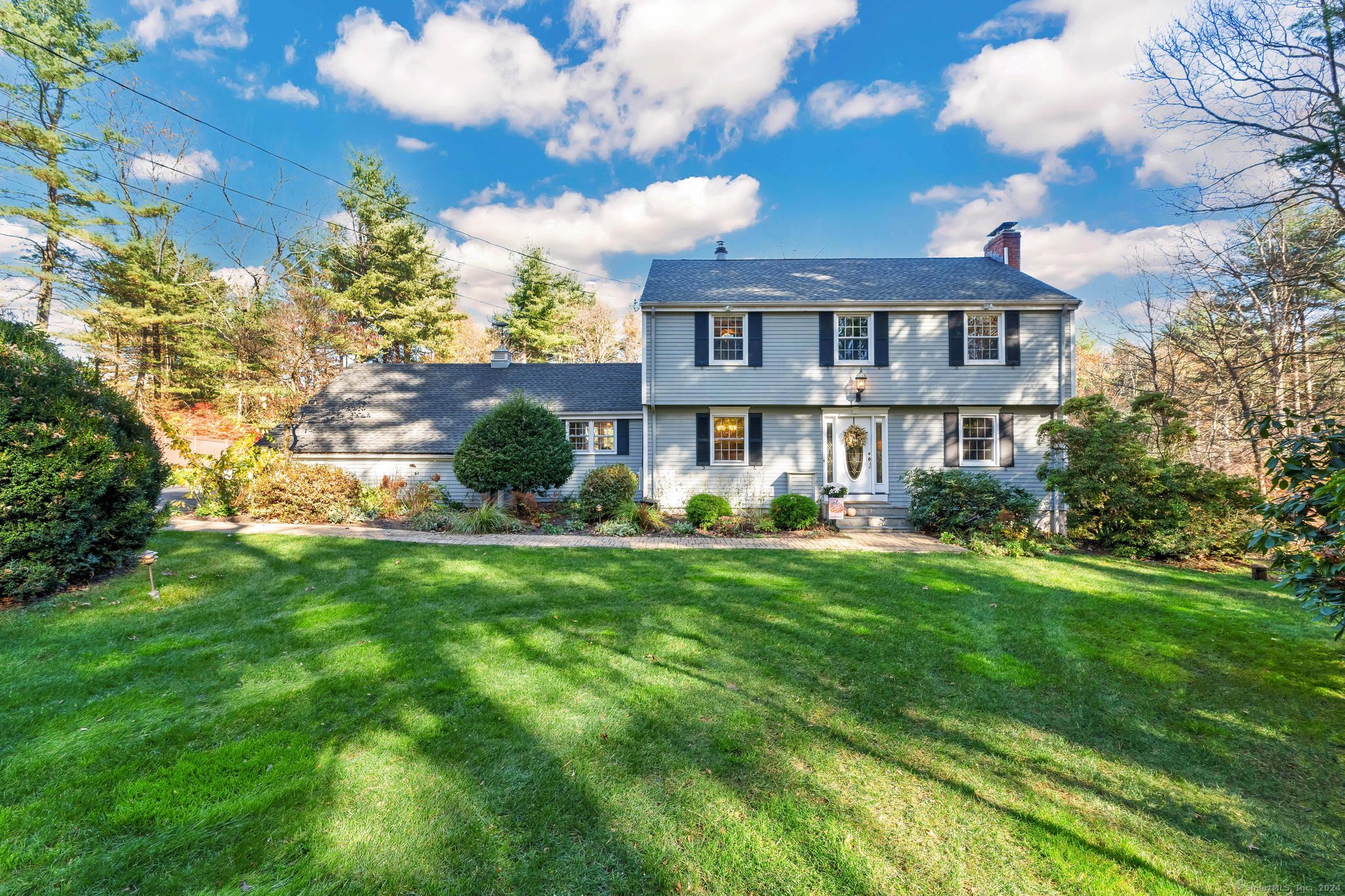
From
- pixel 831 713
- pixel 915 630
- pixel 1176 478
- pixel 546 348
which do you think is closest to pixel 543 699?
pixel 831 713

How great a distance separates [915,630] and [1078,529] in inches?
291

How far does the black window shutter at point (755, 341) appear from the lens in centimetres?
1312

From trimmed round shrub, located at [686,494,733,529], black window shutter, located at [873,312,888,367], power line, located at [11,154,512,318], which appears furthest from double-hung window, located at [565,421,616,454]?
power line, located at [11,154,512,318]

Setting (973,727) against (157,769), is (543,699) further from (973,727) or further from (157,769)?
(973,727)

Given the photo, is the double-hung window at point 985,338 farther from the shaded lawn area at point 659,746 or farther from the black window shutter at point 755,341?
the shaded lawn area at point 659,746

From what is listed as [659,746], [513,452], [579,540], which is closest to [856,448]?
[579,540]

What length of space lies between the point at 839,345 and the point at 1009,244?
23.4 ft

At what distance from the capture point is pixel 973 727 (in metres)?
3.41

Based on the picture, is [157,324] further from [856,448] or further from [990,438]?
[990,438]

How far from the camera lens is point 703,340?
13.2m

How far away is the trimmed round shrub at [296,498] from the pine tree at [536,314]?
1814cm

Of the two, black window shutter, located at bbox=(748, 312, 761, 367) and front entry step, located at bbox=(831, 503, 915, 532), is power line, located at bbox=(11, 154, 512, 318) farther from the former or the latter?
front entry step, located at bbox=(831, 503, 915, 532)

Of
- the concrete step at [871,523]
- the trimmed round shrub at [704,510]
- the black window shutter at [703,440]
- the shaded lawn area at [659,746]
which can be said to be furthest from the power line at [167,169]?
the concrete step at [871,523]

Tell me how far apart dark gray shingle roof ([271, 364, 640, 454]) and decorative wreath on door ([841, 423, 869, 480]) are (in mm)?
5889
